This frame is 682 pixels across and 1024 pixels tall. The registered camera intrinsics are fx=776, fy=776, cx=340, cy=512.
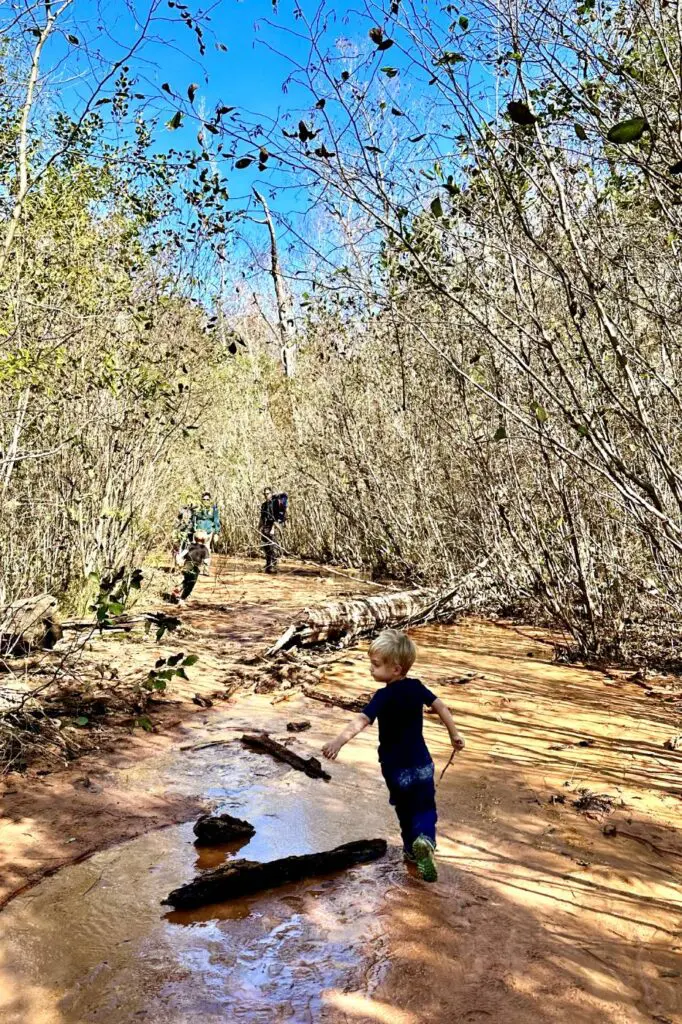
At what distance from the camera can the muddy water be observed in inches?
112

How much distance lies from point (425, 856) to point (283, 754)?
220 cm

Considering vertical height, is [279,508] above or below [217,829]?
above

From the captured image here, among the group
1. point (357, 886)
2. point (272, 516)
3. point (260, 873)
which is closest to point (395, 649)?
point (357, 886)

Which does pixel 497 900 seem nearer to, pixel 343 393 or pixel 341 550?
pixel 343 393

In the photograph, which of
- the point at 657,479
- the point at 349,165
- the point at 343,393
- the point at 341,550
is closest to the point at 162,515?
the point at 343,393

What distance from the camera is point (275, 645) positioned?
30.3 feet

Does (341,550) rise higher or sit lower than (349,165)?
lower

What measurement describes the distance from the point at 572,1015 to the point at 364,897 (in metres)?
1.10

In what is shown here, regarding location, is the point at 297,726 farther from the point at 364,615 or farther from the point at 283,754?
the point at 364,615

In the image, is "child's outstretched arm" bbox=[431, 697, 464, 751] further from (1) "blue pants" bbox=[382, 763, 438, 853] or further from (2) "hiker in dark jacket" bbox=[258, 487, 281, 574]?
(2) "hiker in dark jacket" bbox=[258, 487, 281, 574]

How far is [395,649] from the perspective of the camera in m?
3.92

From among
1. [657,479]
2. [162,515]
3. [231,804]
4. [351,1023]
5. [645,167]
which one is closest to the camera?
[351,1023]

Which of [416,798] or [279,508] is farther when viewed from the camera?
[279,508]

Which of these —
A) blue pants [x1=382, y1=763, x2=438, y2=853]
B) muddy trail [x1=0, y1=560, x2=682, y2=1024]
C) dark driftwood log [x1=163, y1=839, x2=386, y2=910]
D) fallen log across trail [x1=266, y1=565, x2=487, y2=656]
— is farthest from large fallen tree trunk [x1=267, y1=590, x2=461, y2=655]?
blue pants [x1=382, y1=763, x2=438, y2=853]
